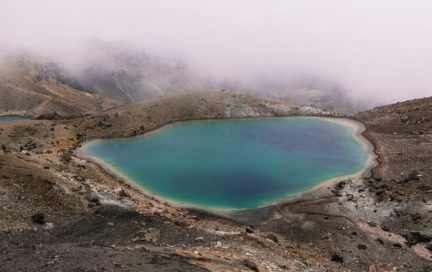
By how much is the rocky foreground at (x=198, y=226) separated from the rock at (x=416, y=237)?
0.32ft

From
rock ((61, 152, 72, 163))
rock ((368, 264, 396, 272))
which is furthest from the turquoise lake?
rock ((368, 264, 396, 272))

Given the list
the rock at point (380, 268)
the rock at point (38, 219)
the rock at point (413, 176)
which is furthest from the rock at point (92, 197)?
the rock at point (413, 176)

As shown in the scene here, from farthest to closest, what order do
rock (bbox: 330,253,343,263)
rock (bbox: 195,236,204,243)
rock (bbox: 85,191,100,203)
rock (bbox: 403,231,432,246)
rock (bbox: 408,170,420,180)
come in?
rock (bbox: 408,170,420,180)
rock (bbox: 85,191,100,203)
rock (bbox: 403,231,432,246)
rock (bbox: 330,253,343,263)
rock (bbox: 195,236,204,243)

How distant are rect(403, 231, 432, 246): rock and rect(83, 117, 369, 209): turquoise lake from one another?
16213mm

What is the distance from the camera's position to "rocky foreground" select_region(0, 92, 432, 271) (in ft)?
105

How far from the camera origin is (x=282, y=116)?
110 m

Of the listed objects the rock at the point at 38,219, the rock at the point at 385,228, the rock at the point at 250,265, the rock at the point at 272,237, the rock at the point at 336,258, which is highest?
the rock at the point at 385,228

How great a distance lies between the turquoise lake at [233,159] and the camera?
195 feet

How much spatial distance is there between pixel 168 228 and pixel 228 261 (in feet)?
36.1

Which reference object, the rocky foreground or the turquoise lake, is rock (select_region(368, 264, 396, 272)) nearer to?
the rocky foreground

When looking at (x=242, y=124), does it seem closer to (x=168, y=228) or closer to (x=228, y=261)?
(x=168, y=228)

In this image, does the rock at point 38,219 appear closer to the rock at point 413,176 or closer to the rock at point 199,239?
the rock at point 199,239

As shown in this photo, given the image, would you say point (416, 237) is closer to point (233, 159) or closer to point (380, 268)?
point (380, 268)

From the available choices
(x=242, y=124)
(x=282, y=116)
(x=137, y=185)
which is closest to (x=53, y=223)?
(x=137, y=185)
